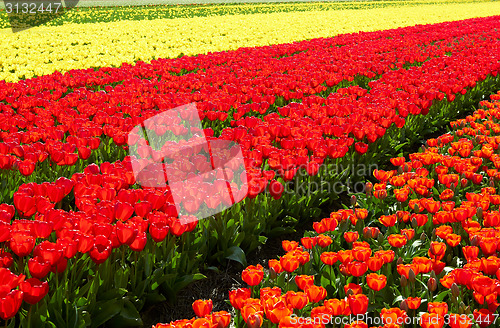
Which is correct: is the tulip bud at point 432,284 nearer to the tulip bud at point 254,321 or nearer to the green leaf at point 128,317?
the tulip bud at point 254,321

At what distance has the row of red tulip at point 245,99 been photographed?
14.3ft

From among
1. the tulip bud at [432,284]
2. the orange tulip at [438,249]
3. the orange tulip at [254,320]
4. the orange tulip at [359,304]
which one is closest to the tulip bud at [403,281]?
the tulip bud at [432,284]

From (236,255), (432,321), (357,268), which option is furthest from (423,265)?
(236,255)

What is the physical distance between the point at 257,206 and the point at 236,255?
54 centimetres

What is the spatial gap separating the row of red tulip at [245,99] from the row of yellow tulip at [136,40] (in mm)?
2321

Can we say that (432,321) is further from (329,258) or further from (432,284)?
(329,258)

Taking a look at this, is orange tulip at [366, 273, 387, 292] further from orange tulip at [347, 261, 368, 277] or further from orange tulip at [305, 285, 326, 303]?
orange tulip at [305, 285, 326, 303]

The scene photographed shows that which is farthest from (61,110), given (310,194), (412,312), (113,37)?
(113,37)

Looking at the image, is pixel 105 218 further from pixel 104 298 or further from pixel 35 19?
pixel 35 19

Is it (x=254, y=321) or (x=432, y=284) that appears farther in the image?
(x=432, y=284)

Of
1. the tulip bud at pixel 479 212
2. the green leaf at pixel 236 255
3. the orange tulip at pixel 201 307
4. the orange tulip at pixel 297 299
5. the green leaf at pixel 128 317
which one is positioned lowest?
the green leaf at pixel 236 255

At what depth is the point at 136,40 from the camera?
15375mm

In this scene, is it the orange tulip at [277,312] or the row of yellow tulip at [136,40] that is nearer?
the orange tulip at [277,312]

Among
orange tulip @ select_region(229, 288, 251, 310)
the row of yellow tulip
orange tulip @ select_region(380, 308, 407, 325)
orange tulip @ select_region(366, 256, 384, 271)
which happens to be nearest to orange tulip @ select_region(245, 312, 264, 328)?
orange tulip @ select_region(229, 288, 251, 310)
